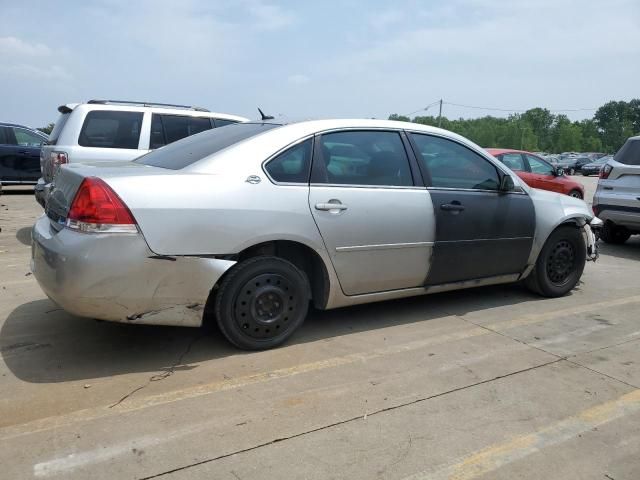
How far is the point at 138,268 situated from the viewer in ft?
10.5

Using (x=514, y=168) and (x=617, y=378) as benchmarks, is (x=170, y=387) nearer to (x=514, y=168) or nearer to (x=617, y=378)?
(x=617, y=378)

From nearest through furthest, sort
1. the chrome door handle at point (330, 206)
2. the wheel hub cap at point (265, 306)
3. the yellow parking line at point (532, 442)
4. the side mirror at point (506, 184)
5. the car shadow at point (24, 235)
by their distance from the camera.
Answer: the yellow parking line at point (532, 442) < the wheel hub cap at point (265, 306) < the chrome door handle at point (330, 206) < the side mirror at point (506, 184) < the car shadow at point (24, 235)

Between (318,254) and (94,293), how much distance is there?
57.0 inches

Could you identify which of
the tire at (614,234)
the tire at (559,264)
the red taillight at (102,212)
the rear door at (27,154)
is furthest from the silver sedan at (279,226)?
the rear door at (27,154)

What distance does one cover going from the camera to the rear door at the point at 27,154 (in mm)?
12773

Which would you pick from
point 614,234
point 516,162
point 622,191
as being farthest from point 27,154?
point 614,234

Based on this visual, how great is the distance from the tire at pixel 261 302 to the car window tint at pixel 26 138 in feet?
36.9

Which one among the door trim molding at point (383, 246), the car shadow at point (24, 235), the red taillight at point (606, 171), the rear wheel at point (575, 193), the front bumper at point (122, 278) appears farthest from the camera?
the rear wheel at point (575, 193)

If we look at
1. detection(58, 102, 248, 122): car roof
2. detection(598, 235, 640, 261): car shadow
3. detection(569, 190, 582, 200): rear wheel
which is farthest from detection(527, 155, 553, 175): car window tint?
detection(58, 102, 248, 122): car roof

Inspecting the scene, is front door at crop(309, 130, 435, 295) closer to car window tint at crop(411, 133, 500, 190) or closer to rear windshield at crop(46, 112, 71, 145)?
car window tint at crop(411, 133, 500, 190)

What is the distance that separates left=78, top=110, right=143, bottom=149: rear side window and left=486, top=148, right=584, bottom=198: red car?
7.28m

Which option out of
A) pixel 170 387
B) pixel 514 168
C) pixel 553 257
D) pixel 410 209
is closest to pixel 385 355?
pixel 410 209

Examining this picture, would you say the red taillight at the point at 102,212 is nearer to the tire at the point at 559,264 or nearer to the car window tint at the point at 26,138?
the tire at the point at 559,264

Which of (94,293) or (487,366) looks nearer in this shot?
(94,293)
